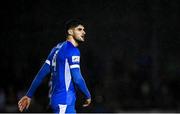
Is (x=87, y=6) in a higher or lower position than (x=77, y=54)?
higher

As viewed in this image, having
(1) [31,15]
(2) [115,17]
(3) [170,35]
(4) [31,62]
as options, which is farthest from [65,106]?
(4) [31,62]

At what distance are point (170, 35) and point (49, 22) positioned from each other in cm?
180

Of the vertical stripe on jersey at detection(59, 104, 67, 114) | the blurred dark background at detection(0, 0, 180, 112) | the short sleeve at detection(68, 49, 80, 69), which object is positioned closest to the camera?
the short sleeve at detection(68, 49, 80, 69)

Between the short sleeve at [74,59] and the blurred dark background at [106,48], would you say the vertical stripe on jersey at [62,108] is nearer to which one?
the short sleeve at [74,59]

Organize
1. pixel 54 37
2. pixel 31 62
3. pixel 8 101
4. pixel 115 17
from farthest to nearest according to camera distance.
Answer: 1. pixel 8 101
2. pixel 31 62
3. pixel 54 37
4. pixel 115 17

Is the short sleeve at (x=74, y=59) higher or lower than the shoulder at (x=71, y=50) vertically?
lower

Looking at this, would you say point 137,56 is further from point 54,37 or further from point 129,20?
point 54,37

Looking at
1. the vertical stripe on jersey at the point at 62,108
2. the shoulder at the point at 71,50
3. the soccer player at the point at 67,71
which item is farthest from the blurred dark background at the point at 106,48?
the vertical stripe on jersey at the point at 62,108

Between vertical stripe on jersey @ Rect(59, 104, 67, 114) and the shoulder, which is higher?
the shoulder

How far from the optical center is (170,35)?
32.4ft

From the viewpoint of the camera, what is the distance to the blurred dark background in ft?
31.6

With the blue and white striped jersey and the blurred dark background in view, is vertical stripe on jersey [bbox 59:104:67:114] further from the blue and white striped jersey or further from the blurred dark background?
the blurred dark background

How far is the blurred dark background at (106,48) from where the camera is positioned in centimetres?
962

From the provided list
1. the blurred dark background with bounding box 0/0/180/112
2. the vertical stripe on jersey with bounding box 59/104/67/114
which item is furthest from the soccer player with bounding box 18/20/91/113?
the blurred dark background with bounding box 0/0/180/112
